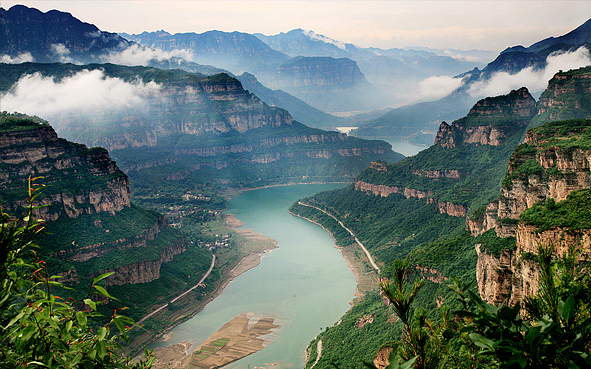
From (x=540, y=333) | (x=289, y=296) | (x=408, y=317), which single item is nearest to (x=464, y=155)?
(x=289, y=296)

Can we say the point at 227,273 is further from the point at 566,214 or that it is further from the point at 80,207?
the point at 566,214

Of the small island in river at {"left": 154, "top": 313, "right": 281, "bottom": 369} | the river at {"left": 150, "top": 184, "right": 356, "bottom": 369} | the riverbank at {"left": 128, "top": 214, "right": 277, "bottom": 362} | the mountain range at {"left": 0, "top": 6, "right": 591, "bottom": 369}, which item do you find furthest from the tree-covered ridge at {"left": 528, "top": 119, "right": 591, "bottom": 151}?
the riverbank at {"left": 128, "top": 214, "right": 277, "bottom": 362}

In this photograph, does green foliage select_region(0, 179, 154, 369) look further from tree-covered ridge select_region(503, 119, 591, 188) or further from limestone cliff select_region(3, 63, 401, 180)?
limestone cliff select_region(3, 63, 401, 180)

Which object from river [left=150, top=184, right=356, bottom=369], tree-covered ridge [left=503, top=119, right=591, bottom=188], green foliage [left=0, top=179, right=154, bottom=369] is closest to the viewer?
green foliage [left=0, top=179, right=154, bottom=369]

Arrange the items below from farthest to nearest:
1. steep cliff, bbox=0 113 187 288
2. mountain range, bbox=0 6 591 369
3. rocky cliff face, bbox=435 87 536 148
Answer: rocky cliff face, bbox=435 87 536 148
steep cliff, bbox=0 113 187 288
mountain range, bbox=0 6 591 369

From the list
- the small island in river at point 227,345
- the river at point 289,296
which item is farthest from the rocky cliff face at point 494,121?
the small island in river at point 227,345
